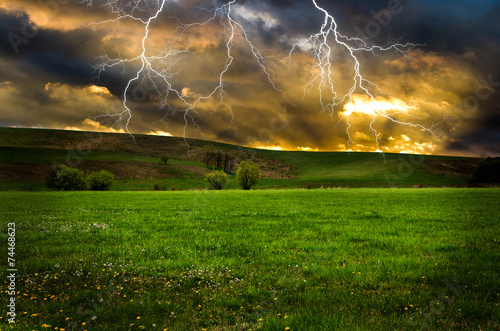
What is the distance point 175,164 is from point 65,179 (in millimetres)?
61508

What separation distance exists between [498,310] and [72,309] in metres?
8.41

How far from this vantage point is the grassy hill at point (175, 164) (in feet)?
299

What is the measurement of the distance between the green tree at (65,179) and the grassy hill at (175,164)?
1301cm

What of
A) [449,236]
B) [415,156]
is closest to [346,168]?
[415,156]

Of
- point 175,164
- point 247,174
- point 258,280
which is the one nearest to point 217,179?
point 247,174

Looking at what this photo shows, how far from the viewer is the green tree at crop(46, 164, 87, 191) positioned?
215ft

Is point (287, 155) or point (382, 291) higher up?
point (287, 155)

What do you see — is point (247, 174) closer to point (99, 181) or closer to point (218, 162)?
point (99, 181)

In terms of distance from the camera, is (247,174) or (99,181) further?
(247,174)

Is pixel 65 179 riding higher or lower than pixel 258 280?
higher

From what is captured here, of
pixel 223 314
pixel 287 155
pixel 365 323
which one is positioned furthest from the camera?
pixel 287 155

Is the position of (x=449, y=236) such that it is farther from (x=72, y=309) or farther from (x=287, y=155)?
(x=287, y=155)

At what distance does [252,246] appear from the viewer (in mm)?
10398

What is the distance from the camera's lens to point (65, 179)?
66.4m
